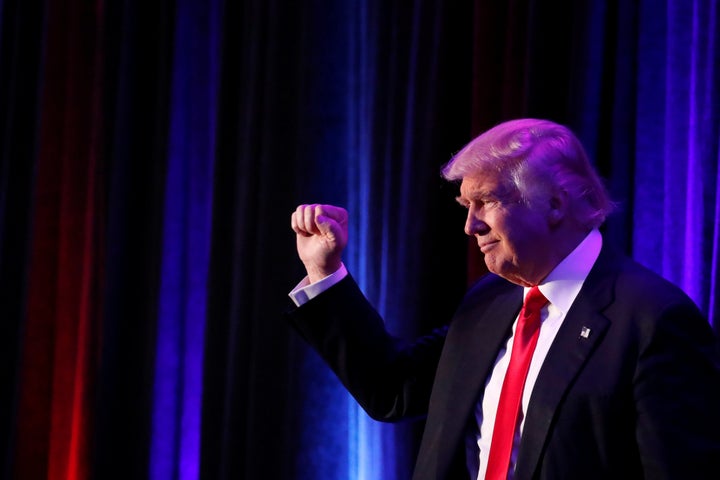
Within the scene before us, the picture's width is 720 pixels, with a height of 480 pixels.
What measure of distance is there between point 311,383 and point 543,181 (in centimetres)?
117

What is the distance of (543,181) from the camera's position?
145 centimetres

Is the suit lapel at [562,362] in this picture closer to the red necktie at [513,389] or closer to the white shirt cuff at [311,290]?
the red necktie at [513,389]

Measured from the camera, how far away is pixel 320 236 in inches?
64.2

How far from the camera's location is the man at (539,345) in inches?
49.1

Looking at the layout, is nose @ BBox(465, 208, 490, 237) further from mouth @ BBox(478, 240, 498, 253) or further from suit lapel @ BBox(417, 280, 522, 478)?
suit lapel @ BBox(417, 280, 522, 478)

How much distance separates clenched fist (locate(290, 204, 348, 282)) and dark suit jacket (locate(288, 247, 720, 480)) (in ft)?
0.96

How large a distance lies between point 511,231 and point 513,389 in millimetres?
260

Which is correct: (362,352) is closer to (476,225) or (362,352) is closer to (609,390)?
A: (476,225)

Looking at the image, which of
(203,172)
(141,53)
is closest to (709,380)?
(203,172)

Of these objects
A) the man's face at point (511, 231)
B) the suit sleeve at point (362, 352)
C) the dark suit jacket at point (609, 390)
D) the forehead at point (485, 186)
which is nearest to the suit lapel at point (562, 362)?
the dark suit jacket at point (609, 390)

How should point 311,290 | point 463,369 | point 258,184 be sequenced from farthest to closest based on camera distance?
1. point 258,184
2. point 311,290
3. point 463,369

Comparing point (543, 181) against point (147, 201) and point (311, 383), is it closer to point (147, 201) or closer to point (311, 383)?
point (311, 383)

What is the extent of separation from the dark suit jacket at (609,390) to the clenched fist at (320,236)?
29cm

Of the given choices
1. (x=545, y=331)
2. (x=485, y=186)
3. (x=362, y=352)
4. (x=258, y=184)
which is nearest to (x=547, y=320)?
(x=545, y=331)
